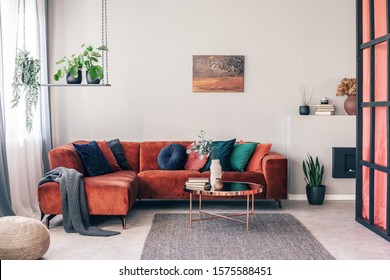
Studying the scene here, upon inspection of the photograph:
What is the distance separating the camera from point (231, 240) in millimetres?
4543

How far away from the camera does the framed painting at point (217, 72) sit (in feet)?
22.5

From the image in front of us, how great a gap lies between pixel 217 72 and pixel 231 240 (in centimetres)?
286

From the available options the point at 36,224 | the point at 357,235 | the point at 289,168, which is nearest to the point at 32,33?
the point at 36,224

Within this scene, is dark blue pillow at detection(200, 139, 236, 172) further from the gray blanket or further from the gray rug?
the gray blanket

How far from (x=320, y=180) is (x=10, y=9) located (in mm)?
3969

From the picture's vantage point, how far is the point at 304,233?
4.78 meters

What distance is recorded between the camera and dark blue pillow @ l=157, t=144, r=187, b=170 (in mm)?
6250

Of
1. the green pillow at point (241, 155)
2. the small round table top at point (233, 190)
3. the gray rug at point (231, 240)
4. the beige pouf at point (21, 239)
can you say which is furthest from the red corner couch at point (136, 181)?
the beige pouf at point (21, 239)

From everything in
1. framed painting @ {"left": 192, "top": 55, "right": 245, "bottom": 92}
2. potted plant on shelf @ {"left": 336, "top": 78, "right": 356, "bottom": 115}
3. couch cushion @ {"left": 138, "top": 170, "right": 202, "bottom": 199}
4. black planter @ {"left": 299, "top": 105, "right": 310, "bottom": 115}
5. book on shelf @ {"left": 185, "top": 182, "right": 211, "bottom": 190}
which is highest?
framed painting @ {"left": 192, "top": 55, "right": 245, "bottom": 92}

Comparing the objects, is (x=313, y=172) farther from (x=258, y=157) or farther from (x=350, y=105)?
(x=350, y=105)

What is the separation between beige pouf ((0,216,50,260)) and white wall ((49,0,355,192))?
313 centimetres

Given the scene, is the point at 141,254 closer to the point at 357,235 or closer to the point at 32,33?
the point at 357,235

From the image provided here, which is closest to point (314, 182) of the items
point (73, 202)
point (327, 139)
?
point (327, 139)

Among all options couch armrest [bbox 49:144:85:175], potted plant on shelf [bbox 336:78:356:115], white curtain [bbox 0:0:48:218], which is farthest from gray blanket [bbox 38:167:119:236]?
potted plant on shelf [bbox 336:78:356:115]
